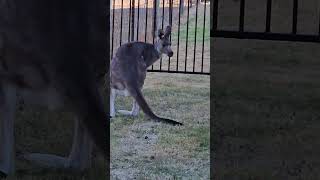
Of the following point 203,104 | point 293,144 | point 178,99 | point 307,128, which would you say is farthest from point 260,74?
point 203,104

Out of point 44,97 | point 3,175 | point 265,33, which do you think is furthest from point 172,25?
point 3,175

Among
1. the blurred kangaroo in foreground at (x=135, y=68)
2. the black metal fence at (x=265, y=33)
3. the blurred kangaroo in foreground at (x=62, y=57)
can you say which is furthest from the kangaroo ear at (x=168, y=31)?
the blurred kangaroo in foreground at (x=62, y=57)

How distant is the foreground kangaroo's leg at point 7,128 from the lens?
311cm

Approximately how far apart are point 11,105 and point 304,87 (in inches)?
125

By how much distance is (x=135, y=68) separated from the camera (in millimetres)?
4227

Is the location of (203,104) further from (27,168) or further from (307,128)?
(307,128)

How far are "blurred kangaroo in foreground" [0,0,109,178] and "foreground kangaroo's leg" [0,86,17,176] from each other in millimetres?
28

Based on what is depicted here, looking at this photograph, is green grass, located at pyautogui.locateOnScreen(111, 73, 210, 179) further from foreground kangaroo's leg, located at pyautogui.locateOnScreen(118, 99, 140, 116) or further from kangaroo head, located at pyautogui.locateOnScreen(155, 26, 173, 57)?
kangaroo head, located at pyautogui.locateOnScreen(155, 26, 173, 57)

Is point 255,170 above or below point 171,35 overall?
below

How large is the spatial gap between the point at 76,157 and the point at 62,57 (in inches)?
18.0

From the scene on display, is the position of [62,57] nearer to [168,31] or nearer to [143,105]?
[143,105]

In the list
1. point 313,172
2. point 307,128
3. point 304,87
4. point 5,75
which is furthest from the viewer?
point 304,87

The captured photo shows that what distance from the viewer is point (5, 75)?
3.04 metres

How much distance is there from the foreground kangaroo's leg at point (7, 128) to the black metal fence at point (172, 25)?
1.70ft
